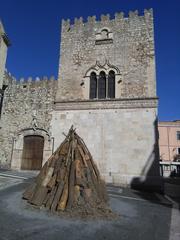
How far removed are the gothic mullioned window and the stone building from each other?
67 millimetres

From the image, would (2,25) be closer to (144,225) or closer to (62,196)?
(62,196)

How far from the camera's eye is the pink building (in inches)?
1367

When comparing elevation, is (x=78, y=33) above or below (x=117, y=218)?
above

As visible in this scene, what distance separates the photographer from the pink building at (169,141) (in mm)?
34719

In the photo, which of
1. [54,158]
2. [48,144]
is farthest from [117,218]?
[48,144]

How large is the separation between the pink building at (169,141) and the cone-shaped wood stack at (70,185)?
31.9 m

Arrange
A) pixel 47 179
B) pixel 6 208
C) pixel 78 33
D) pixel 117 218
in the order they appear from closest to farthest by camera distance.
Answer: pixel 117 218, pixel 6 208, pixel 47 179, pixel 78 33

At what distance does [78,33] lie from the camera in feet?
45.1

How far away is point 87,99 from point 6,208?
8324 millimetres

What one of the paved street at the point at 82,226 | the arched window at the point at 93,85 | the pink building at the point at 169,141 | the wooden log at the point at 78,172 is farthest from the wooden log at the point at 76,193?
the pink building at the point at 169,141

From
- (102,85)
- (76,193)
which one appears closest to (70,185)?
(76,193)

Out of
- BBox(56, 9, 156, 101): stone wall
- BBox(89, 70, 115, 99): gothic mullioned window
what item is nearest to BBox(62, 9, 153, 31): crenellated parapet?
BBox(56, 9, 156, 101): stone wall

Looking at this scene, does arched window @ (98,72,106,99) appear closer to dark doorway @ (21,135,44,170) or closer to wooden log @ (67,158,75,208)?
dark doorway @ (21,135,44,170)

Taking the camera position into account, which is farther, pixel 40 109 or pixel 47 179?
pixel 40 109
